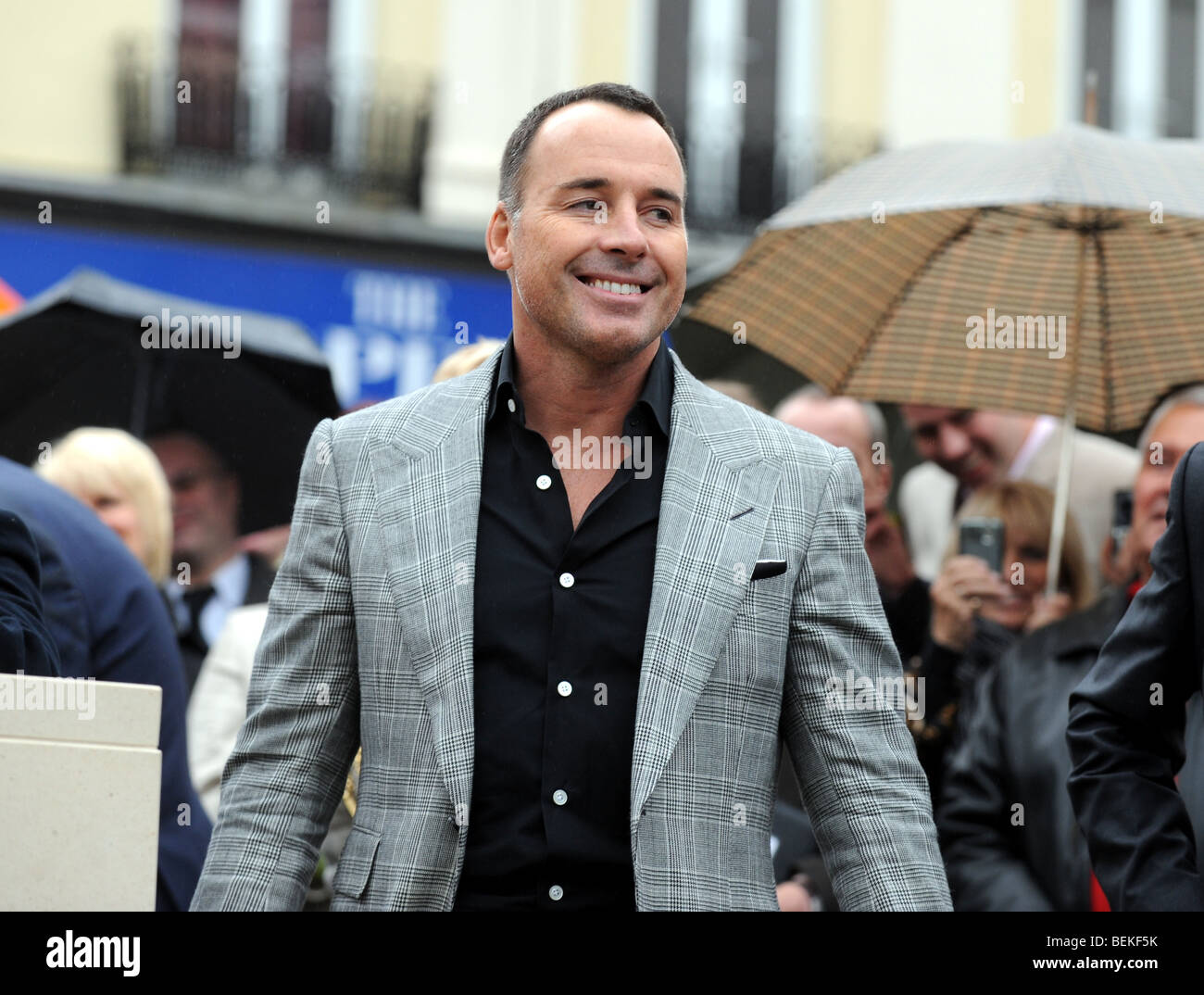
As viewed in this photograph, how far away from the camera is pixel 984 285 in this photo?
17.2ft

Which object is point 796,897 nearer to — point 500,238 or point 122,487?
point 500,238

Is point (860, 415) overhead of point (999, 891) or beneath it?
overhead

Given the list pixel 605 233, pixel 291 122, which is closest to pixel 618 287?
pixel 605 233

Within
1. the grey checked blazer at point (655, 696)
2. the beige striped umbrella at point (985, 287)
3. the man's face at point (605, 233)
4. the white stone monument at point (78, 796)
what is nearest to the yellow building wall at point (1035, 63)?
the beige striped umbrella at point (985, 287)

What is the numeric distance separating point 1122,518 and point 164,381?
2.80m

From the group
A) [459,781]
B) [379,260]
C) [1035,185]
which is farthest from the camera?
[379,260]

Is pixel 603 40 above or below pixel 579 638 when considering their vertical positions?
above

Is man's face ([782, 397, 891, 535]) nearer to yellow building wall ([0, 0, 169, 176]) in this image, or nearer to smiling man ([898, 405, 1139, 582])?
smiling man ([898, 405, 1139, 582])

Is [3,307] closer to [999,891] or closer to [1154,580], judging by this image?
[999,891]

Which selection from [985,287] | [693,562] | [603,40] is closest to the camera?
[693,562]

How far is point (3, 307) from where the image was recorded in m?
9.40
